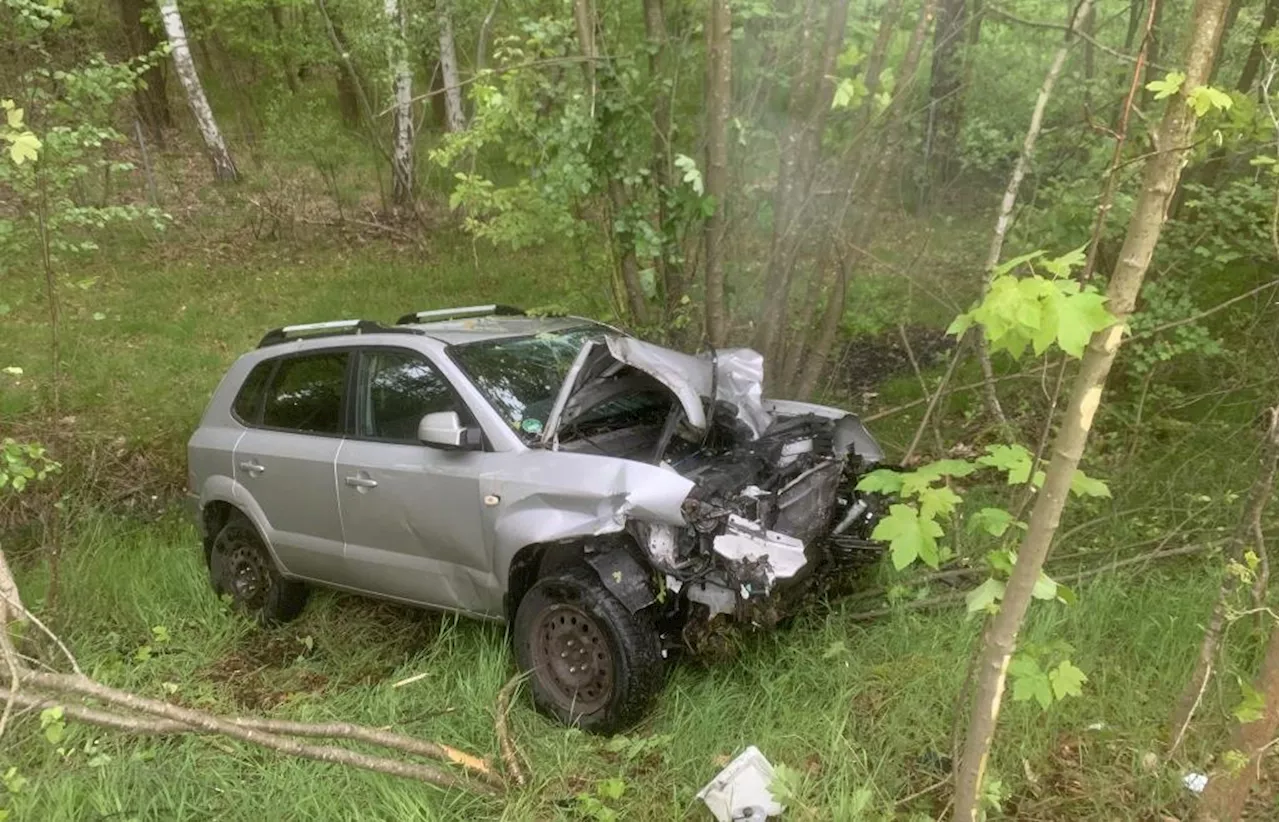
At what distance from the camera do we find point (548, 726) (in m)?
3.88

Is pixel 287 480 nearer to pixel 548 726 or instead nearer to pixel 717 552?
pixel 548 726

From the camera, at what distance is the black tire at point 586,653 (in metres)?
3.70

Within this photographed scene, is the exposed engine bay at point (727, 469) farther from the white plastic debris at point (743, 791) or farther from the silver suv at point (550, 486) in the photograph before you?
the white plastic debris at point (743, 791)

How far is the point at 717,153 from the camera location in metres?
5.57

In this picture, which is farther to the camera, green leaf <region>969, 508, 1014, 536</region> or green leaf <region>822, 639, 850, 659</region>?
green leaf <region>822, 639, 850, 659</region>

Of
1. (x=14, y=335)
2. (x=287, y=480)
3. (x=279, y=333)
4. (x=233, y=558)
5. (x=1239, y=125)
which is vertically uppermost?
(x=1239, y=125)

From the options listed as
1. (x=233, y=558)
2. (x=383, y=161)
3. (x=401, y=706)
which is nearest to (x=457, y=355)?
(x=401, y=706)

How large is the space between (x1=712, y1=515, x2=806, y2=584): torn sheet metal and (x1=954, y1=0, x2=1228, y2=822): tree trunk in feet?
3.83

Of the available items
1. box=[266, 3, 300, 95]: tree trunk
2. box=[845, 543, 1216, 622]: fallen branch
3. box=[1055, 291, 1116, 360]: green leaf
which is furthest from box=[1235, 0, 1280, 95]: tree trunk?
box=[266, 3, 300, 95]: tree trunk

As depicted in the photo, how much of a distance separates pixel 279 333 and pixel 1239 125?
4890 millimetres

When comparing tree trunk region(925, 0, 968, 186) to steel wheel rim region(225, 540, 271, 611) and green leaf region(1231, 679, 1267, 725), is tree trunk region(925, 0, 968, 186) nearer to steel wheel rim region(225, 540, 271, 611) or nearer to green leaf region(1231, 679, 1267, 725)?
green leaf region(1231, 679, 1267, 725)

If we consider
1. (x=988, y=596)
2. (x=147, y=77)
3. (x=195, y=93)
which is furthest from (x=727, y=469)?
(x=147, y=77)

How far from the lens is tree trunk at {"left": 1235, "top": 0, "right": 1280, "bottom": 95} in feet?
18.0

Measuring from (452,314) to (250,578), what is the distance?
6.53 ft
